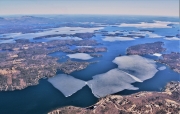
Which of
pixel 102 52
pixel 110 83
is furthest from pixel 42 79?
pixel 102 52

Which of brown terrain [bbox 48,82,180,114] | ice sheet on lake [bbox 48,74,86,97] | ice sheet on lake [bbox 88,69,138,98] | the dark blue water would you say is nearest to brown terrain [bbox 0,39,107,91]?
the dark blue water

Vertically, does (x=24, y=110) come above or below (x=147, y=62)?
below

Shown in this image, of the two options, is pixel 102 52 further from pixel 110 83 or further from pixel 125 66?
pixel 110 83

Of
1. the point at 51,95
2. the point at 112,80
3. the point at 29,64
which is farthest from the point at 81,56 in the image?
the point at 51,95

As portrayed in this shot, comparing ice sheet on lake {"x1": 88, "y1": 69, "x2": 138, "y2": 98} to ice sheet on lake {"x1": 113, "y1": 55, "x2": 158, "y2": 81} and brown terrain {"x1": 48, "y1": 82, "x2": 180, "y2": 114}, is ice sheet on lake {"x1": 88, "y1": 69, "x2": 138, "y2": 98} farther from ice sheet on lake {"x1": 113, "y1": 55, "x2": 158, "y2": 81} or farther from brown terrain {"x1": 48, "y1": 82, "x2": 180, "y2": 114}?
ice sheet on lake {"x1": 113, "y1": 55, "x2": 158, "y2": 81}

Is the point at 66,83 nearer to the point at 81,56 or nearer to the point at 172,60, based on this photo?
the point at 81,56

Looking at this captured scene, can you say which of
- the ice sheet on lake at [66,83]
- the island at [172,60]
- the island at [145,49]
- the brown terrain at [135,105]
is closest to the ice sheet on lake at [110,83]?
the ice sheet on lake at [66,83]
